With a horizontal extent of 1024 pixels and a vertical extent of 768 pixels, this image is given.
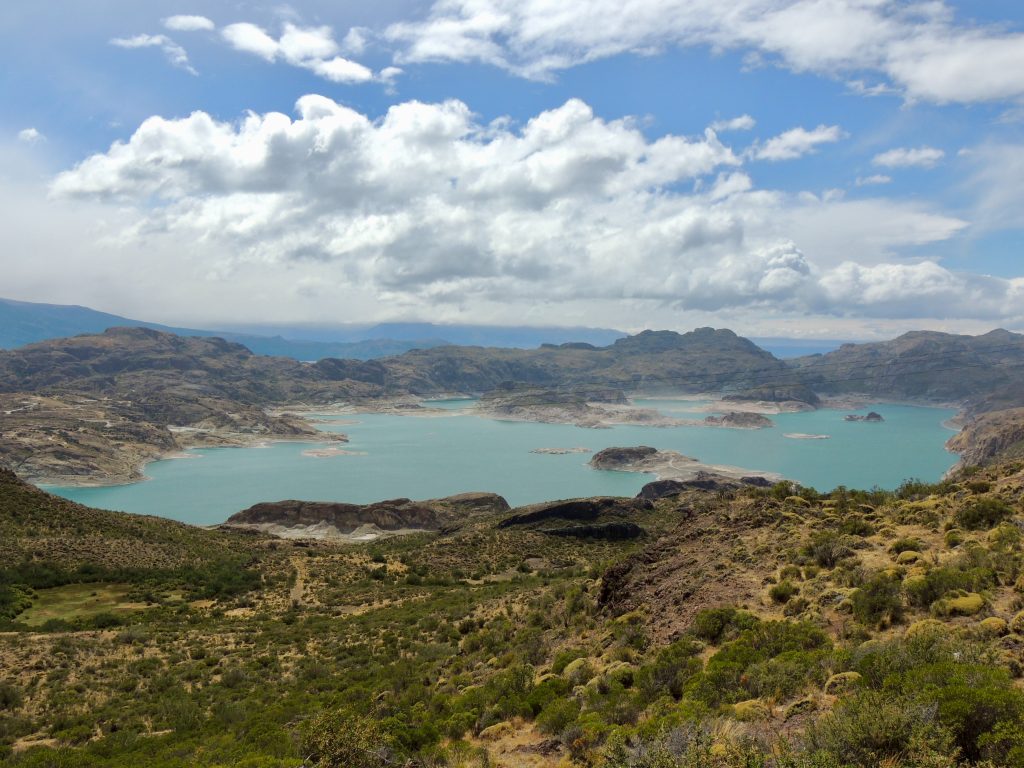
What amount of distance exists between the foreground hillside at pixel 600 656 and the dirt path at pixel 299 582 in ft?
2.08

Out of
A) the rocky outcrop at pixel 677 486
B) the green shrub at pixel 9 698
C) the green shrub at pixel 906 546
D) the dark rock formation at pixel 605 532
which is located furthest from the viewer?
the rocky outcrop at pixel 677 486

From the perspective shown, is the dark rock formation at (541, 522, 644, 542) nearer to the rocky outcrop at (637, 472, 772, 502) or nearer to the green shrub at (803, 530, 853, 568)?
the green shrub at (803, 530, 853, 568)

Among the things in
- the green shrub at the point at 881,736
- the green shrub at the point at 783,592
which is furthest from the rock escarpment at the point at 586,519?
the green shrub at the point at 881,736

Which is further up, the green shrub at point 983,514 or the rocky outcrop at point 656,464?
the green shrub at point 983,514

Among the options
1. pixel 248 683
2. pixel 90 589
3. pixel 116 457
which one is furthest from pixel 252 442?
pixel 248 683

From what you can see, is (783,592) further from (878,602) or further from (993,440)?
(993,440)

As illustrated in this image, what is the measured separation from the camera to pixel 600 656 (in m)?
15.2

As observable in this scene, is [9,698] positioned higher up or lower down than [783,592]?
lower down

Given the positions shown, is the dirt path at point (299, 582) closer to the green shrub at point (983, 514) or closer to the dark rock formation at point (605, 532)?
the dark rock formation at point (605, 532)

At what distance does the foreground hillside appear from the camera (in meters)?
8.55

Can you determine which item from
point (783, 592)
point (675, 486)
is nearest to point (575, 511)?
point (675, 486)

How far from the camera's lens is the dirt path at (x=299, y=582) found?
33.0 m

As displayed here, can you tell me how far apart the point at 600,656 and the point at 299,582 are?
27.3m

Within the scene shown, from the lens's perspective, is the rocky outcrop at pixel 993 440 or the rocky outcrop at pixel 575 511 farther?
the rocky outcrop at pixel 993 440
